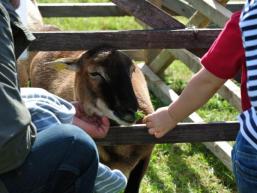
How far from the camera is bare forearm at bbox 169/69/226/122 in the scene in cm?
290

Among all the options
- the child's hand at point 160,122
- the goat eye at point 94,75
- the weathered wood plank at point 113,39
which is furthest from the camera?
the goat eye at point 94,75

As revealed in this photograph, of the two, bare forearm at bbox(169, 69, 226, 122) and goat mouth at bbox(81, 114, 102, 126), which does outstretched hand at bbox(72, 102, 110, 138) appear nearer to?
goat mouth at bbox(81, 114, 102, 126)

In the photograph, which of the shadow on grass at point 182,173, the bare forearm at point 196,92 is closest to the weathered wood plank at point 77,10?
the shadow on grass at point 182,173

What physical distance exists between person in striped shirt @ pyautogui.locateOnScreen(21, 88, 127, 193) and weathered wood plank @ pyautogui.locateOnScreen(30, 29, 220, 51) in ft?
2.14

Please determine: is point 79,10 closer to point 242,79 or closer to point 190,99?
point 190,99

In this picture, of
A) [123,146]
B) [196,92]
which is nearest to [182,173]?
[123,146]

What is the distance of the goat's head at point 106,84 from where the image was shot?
417cm

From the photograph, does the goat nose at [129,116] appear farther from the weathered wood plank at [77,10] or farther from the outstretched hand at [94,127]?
the weathered wood plank at [77,10]

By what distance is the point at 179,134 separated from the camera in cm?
365

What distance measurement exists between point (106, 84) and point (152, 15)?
0.80 meters

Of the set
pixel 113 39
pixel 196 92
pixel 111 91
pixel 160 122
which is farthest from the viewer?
pixel 111 91

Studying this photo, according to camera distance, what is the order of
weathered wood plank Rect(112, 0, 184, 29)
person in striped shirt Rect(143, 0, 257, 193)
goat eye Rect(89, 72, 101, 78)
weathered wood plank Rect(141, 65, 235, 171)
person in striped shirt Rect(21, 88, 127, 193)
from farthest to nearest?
weathered wood plank Rect(141, 65, 235, 171)
goat eye Rect(89, 72, 101, 78)
weathered wood plank Rect(112, 0, 184, 29)
person in striped shirt Rect(21, 88, 127, 193)
person in striped shirt Rect(143, 0, 257, 193)

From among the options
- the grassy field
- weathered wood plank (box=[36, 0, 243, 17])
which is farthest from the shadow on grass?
weathered wood plank (box=[36, 0, 243, 17])

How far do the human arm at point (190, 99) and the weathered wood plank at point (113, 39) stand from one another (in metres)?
0.52
